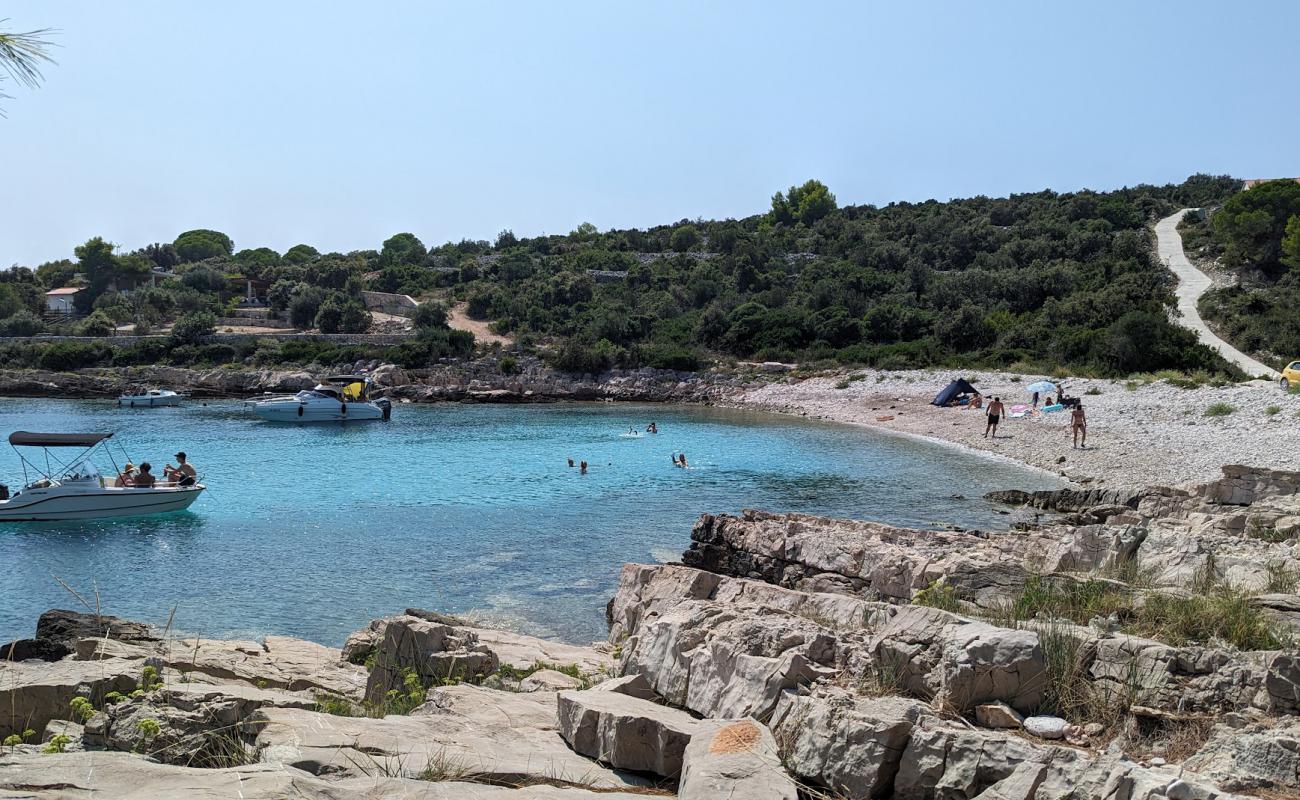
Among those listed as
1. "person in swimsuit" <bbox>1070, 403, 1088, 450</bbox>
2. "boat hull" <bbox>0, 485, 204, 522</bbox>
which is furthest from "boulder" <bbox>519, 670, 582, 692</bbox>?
"person in swimsuit" <bbox>1070, 403, 1088, 450</bbox>

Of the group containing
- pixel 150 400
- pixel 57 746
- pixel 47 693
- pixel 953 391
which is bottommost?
pixel 47 693

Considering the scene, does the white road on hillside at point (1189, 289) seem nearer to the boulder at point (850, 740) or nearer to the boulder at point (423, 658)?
the boulder at point (423, 658)

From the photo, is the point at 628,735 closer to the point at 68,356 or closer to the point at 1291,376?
the point at 1291,376

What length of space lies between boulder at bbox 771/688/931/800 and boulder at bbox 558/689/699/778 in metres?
0.65

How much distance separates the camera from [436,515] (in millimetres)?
22203

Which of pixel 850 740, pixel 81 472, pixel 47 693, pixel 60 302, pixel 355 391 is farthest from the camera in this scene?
pixel 60 302

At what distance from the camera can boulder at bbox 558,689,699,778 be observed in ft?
17.8

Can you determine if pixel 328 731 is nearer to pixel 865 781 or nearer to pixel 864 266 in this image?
pixel 865 781

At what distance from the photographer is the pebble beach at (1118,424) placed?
2352 centimetres

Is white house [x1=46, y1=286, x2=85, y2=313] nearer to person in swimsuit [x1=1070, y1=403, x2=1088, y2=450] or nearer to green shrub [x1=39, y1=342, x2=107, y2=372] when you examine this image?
green shrub [x1=39, y1=342, x2=107, y2=372]

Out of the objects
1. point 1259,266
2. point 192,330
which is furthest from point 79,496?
point 1259,266

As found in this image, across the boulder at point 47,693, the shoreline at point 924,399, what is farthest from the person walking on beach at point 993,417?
the boulder at point 47,693

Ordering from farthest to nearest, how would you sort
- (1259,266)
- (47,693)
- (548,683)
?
(1259,266) < (548,683) < (47,693)

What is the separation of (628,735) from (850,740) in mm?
1361
